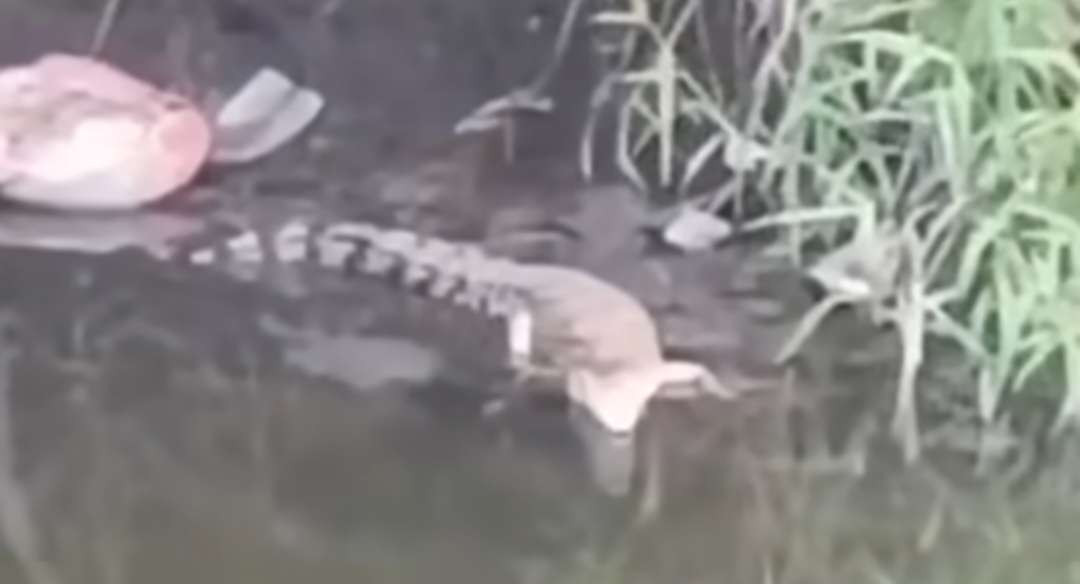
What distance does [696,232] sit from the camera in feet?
4.60

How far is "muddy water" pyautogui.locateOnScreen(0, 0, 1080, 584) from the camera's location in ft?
3.65

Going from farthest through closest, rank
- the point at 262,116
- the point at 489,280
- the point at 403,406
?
the point at 262,116 → the point at 489,280 → the point at 403,406

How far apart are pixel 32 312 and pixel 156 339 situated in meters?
0.07

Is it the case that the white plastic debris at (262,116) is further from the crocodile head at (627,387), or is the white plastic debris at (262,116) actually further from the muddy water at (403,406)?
the crocodile head at (627,387)

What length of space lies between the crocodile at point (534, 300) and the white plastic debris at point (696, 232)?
2.6 inches

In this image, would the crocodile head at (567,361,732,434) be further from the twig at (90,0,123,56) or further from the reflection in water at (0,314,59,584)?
the twig at (90,0,123,56)

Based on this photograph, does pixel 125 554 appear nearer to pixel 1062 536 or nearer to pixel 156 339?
pixel 156 339

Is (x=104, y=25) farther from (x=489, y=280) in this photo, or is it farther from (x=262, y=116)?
(x=489, y=280)

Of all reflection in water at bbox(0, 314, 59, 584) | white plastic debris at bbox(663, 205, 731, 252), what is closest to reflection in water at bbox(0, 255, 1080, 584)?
reflection in water at bbox(0, 314, 59, 584)

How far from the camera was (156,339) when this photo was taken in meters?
1.29

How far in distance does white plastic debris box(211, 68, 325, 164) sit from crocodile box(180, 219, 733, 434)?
0.09 m

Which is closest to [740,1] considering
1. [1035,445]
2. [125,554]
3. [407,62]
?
[407,62]

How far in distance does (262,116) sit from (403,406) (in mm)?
304

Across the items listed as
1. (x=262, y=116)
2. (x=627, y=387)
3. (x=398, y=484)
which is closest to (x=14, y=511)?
(x=398, y=484)
